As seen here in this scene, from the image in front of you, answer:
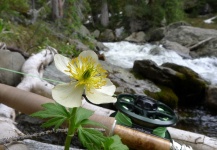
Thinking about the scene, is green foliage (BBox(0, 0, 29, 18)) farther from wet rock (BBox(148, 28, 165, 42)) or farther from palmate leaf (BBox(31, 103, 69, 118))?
wet rock (BBox(148, 28, 165, 42))

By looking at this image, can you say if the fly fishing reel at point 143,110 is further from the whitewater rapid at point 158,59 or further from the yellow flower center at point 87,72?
the whitewater rapid at point 158,59

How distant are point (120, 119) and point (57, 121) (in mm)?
584

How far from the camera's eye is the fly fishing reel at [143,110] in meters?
1.60

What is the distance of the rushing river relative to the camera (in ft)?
18.3

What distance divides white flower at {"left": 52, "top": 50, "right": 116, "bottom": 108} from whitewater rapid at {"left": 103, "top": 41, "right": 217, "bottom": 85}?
26.3 ft

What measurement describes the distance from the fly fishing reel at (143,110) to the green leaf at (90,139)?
2.36 ft

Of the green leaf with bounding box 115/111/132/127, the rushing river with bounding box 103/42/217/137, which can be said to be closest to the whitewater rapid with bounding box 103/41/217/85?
the rushing river with bounding box 103/42/217/137

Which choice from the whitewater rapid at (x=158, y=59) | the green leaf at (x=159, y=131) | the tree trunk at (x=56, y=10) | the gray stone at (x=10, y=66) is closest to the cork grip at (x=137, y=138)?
the green leaf at (x=159, y=131)

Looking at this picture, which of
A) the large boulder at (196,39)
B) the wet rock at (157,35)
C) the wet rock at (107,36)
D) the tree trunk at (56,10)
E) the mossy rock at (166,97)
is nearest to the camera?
the mossy rock at (166,97)

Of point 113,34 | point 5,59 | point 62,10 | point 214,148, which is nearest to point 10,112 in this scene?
point 214,148

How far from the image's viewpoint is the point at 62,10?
10.9 m

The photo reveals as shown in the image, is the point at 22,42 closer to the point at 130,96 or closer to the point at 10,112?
the point at 10,112

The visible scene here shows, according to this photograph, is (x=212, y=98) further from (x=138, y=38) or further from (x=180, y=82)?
(x=138, y=38)

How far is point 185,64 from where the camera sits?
34.8ft
